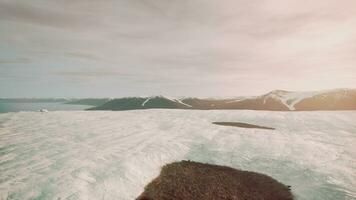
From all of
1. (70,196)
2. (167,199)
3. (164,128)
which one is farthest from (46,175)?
(164,128)

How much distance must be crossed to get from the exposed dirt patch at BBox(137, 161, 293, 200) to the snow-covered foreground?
3.81 feet

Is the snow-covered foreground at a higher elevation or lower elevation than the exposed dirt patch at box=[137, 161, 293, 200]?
higher

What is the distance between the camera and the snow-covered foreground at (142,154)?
62.4 feet

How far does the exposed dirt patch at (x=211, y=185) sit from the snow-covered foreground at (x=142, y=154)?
1162 millimetres

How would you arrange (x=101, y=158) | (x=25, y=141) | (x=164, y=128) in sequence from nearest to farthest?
1. (x=101, y=158)
2. (x=25, y=141)
3. (x=164, y=128)

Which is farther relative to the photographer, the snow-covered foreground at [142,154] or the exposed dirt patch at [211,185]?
the exposed dirt patch at [211,185]

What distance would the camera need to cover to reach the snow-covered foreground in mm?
19031

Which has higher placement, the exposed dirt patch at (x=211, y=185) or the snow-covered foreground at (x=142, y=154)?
the snow-covered foreground at (x=142, y=154)

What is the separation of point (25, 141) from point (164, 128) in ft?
66.3

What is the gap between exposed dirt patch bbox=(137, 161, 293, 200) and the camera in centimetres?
1950

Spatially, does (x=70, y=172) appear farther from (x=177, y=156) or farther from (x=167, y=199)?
(x=177, y=156)

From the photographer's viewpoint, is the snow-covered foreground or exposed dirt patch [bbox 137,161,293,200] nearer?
the snow-covered foreground

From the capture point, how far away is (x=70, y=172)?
20.4 metres

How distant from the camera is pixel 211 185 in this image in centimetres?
2153
